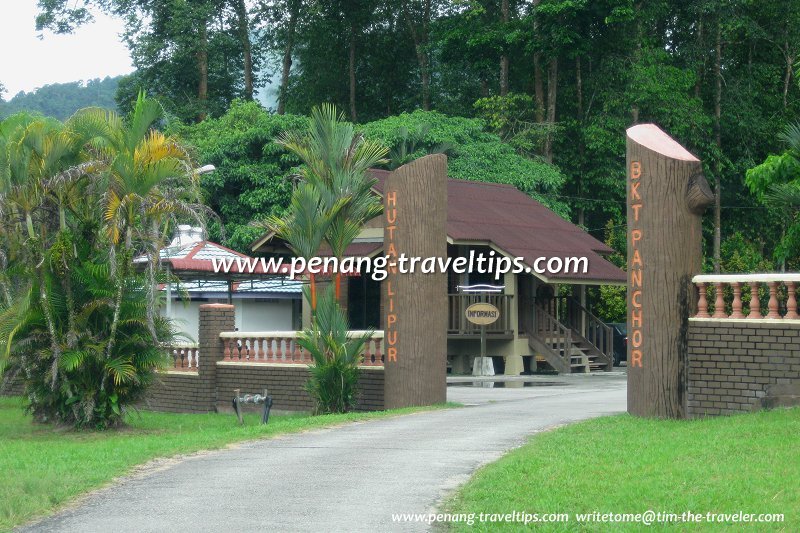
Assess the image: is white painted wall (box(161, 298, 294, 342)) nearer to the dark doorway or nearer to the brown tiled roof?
the dark doorway

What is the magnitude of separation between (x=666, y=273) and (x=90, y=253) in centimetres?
905

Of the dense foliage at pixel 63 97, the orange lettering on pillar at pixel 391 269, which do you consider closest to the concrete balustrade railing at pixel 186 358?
the orange lettering on pillar at pixel 391 269

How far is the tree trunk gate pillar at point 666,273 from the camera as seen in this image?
1619cm

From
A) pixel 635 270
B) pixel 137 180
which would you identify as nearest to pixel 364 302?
pixel 137 180

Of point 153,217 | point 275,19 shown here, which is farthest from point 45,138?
point 275,19

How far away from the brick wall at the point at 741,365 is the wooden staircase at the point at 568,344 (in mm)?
16630

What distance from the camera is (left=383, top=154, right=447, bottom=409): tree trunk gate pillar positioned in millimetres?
19547

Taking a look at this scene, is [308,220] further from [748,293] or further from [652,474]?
[652,474]

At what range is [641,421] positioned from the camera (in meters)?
15.7

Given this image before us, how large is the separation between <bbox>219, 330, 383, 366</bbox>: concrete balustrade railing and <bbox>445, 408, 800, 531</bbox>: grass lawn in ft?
21.3

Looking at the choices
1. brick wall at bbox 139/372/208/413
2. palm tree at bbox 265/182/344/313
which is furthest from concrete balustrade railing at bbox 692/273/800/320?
brick wall at bbox 139/372/208/413

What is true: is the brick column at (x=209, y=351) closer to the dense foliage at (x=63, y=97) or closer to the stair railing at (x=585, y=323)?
the stair railing at (x=585, y=323)

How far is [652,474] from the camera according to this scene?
1082 cm

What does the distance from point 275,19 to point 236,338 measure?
36.0 metres
